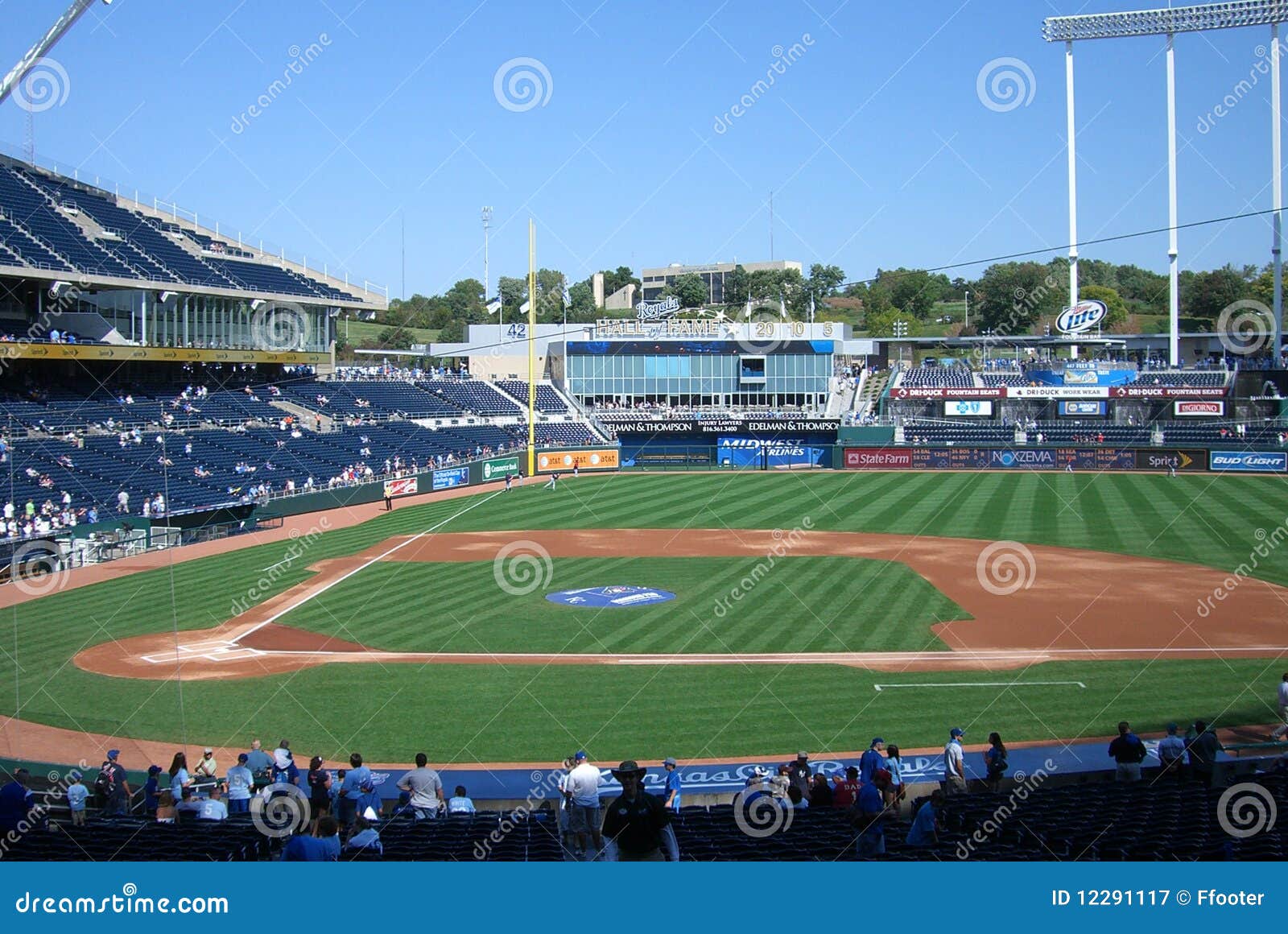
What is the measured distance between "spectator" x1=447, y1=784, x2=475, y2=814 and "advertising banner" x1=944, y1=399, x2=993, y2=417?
196 ft

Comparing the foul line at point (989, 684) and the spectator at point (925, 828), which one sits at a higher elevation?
the spectator at point (925, 828)

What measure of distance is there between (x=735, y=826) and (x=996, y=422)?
59.5 metres

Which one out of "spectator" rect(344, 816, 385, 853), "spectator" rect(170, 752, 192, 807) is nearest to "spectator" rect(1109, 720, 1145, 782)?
"spectator" rect(344, 816, 385, 853)

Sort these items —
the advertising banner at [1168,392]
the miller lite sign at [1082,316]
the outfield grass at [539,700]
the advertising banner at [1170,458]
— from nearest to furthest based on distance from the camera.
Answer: the outfield grass at [539,700]
the advertising banner at [1170,458]
the advertising banner at [1168,392]
the miller lite sign at [1082,316]

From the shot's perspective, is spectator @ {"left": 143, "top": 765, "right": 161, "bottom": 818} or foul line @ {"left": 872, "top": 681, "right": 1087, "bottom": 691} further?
foul line @ {"left": 872, "top": 681, "right": 1087, "bottom": 691}

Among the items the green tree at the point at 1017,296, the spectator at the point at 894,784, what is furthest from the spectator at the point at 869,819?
the green tree at the point at 1017,296

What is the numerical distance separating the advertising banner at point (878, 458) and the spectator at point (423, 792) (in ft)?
174

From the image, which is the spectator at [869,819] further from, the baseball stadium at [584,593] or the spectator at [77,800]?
the spectator at [77,800]

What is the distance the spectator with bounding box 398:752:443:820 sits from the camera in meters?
11.2

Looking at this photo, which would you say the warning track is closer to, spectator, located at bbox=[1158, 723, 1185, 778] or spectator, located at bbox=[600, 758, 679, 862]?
spectator, located at bbox=[1158, 723, 1185, 778]

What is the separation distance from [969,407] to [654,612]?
46983 millimetres

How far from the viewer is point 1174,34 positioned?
6406 centimetres

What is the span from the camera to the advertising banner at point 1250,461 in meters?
52.8

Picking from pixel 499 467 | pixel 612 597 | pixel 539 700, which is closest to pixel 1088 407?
pixel 499 467
